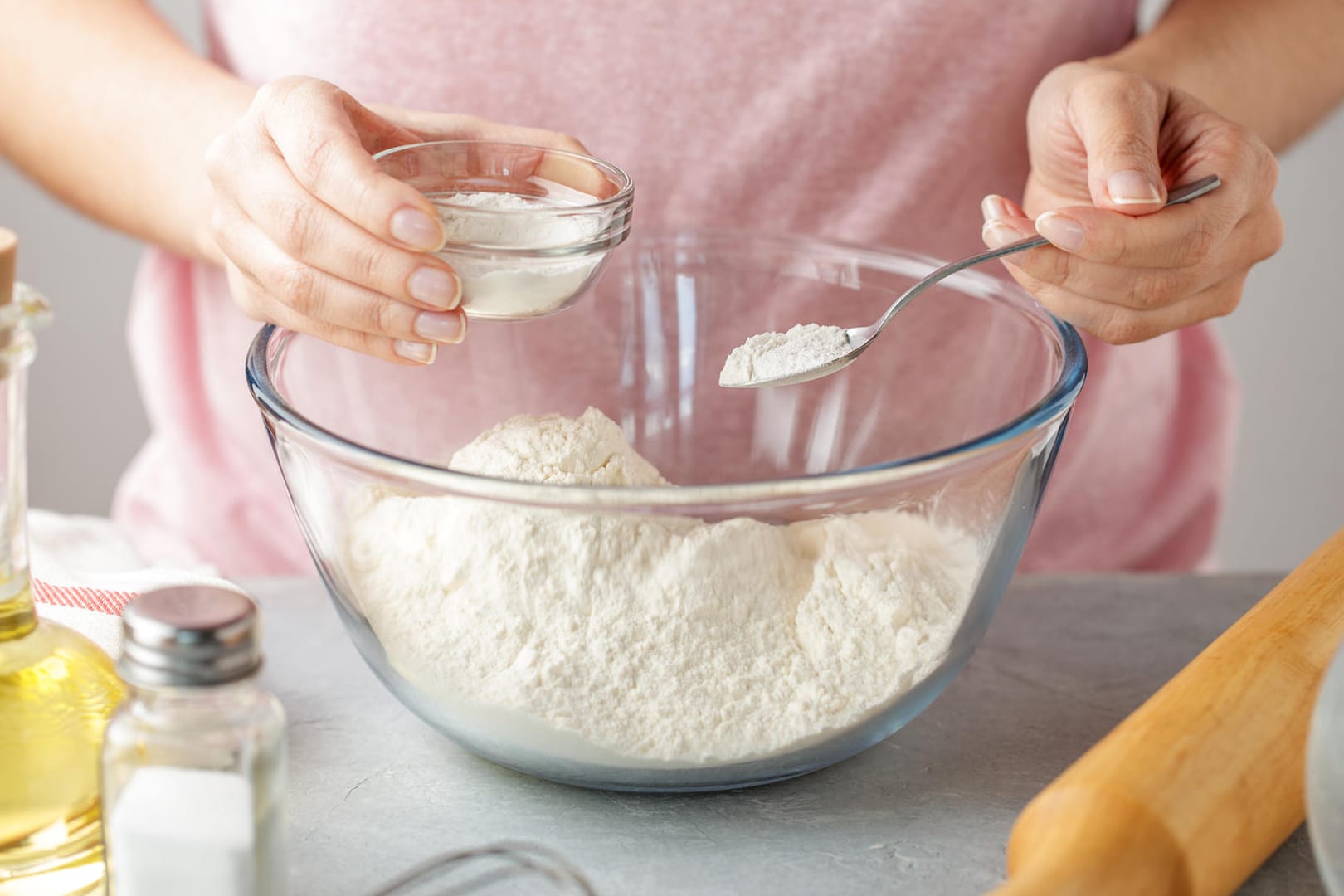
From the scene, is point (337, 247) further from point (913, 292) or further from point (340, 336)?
Answer: point (913, 292)

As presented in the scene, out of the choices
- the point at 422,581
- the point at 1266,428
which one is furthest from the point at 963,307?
the point at 1266,428

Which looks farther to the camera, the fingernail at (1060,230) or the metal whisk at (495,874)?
the fingernail at (1060,230)

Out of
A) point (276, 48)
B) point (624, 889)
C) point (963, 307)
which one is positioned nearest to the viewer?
point (624, 889)

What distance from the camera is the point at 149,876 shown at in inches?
19.4

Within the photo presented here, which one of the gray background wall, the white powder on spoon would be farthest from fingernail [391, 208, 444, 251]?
the gray background wall

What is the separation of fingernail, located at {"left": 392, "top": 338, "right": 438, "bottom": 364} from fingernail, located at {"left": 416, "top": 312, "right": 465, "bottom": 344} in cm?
3

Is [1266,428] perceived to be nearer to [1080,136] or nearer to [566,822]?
[1080,136]

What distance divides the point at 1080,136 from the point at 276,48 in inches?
24.5

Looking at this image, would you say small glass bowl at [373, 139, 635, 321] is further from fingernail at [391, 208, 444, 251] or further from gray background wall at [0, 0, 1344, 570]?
gray background wall at [0, 0, 1344, 570]

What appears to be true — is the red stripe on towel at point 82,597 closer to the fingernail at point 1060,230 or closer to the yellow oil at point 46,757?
the yellow oil at point 46,757

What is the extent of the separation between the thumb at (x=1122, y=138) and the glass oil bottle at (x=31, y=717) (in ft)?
1.81

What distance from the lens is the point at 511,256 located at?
69cm

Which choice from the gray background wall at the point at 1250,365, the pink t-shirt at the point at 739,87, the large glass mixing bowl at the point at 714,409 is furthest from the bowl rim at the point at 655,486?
the gray background wall at the point at 1250,365

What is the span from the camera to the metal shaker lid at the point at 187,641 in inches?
18.1
